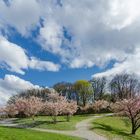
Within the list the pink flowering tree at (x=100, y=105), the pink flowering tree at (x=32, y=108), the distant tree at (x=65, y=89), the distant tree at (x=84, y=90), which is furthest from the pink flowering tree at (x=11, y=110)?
the distant tree at (x=65, y=89)

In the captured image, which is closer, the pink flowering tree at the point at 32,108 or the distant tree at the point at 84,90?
the pink flowering tree at the point at 32,108

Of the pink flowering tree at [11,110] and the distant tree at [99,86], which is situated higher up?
the distant tree at [99,86]

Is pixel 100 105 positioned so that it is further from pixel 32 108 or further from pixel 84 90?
pixel 32 108

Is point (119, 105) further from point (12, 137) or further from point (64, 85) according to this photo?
point (64, 85)

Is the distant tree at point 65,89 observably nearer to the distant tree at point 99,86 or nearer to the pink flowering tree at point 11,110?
the distant tree at point 99,86

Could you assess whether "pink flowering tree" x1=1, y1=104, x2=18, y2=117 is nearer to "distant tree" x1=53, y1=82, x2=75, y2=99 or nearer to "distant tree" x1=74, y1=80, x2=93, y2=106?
"distant tree" x1=74, y1=80, x2=93, y2=106

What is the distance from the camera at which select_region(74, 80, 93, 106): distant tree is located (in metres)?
122

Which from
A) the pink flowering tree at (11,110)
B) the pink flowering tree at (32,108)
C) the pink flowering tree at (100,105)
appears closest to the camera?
the pink flowering tree at (32,108)

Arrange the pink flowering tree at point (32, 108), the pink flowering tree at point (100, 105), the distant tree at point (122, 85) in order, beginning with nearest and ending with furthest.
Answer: the pink flowering tree at point (32, 108), the pink flowering tree at point (100, 105), the distant tree at point (122, 85)

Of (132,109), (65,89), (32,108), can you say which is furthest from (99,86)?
(132,109)

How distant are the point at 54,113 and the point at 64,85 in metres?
78.3

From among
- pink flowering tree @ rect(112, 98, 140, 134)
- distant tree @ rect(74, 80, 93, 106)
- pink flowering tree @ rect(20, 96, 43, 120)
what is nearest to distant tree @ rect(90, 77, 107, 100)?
distant tree @ rect(74, 80, 93, 106)

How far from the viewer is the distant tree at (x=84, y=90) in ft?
402

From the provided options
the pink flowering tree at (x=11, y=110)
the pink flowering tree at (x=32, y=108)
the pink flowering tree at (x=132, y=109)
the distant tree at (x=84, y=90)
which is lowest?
the pink flowering tree at (x=132, y=109)
